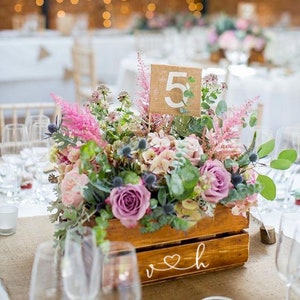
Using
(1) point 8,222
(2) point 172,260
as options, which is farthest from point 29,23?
(2) point 172,260

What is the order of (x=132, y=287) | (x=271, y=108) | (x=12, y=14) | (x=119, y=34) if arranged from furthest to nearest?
1. (x=12, y=14)
2. (x=119, y=34)
3. (x=271, y=108)
4. (x=132, y=287)

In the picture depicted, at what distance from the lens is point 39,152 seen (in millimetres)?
2160

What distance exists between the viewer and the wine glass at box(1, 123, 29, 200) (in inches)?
84.2

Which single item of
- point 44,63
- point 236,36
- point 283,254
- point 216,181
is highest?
point 236,36

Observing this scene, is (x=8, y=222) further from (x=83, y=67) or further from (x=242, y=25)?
(x=83, y=67)

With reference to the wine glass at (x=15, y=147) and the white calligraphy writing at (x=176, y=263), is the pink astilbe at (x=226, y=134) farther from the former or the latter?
the wine glass at (x=15, y=147)

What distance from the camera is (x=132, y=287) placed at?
1.08m

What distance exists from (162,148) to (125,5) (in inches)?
288

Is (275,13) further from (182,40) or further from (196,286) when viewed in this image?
(196,286)

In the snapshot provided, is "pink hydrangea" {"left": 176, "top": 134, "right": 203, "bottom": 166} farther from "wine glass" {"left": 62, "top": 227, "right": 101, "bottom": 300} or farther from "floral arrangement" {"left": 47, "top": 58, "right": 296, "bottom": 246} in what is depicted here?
"wine glass" {"left": 62, "top": 227, "right": 101, "bottom": 300}

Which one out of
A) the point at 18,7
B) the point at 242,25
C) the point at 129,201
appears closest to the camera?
the point at 129,201

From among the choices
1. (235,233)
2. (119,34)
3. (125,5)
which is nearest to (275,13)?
(125,5)

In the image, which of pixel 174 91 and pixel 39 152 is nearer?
pixel 174 91

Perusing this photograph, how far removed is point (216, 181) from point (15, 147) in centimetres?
95
